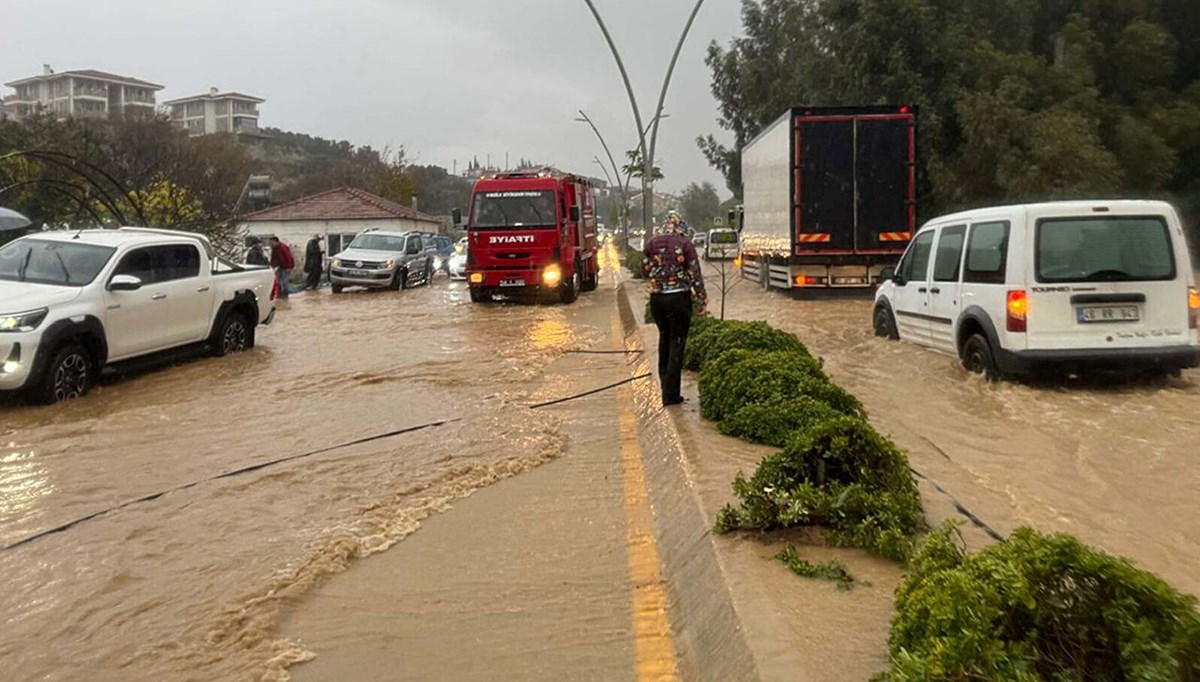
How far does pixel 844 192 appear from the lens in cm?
2042

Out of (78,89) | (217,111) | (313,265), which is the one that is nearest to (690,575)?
(313,265)

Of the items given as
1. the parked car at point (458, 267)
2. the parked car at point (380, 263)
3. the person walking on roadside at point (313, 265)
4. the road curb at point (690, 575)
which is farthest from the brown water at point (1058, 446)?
the parked car at point (458, 267)

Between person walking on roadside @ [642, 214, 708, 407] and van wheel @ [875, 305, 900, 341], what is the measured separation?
508cm

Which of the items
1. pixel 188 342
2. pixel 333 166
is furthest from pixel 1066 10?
pixel 333 166

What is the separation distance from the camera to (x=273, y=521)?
6.25 m

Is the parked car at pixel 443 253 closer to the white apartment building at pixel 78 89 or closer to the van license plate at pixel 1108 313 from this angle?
the van license plate at pixel 1108 313

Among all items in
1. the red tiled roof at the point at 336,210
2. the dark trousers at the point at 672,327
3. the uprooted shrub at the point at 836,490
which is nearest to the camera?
the uprooted shrub at the point at 836,490

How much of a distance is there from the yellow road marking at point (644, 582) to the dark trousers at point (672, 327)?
55cm

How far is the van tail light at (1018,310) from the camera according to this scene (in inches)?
367

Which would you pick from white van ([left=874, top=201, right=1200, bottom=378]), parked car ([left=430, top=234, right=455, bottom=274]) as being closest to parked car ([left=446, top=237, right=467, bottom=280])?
parked car ([left=430, top=234, right=455, bottom=274])

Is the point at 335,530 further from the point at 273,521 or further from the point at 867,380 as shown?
the point at 867,380

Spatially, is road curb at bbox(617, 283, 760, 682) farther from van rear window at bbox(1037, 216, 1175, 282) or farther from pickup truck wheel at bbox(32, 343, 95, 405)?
Answer: pickup truck wheel at bbox(32, 343, 95, 405)

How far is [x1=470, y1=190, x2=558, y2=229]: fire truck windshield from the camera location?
22.6 m

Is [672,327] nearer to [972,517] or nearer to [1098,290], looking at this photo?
[972,517]
